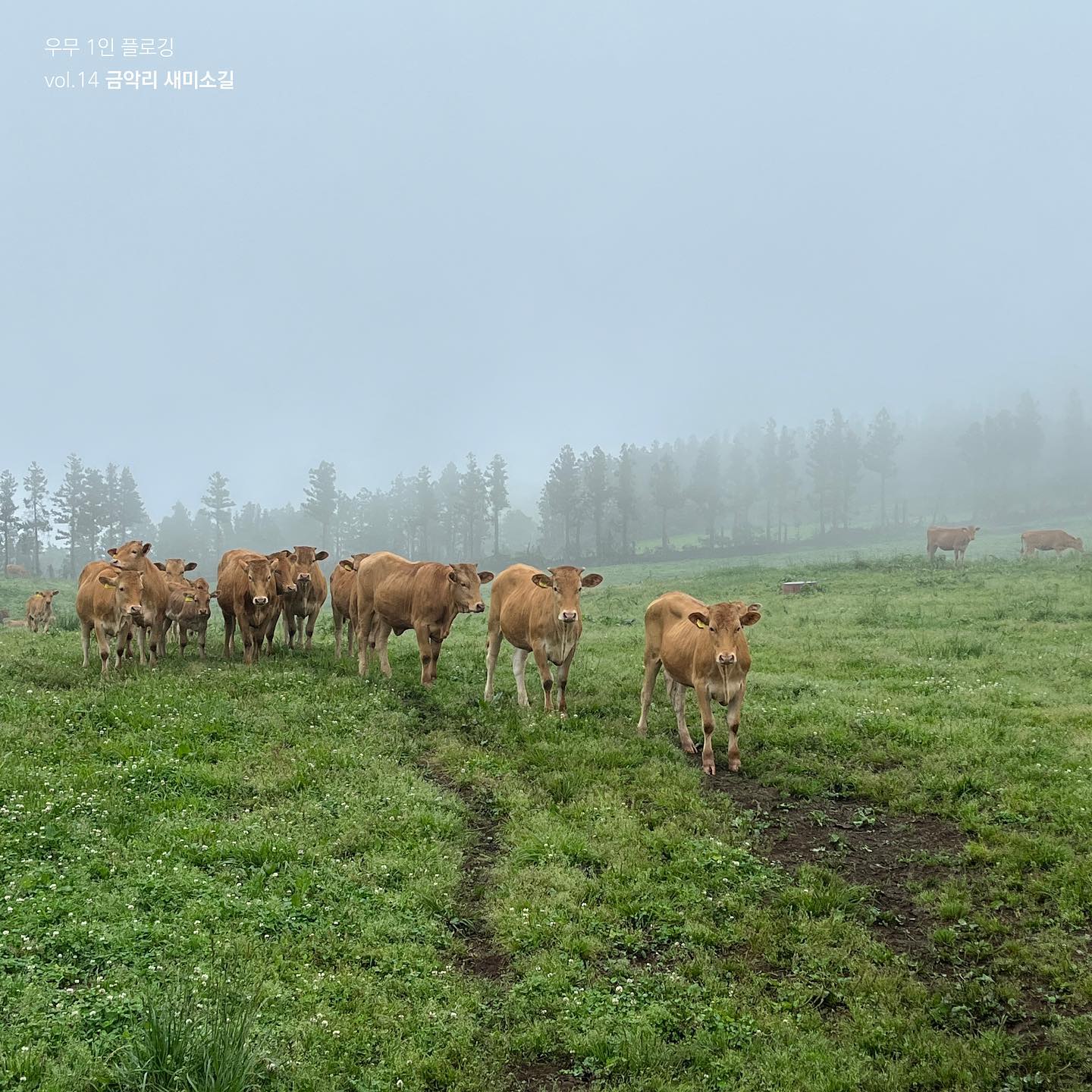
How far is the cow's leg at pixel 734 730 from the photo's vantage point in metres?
12.6

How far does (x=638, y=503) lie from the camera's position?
126500mm

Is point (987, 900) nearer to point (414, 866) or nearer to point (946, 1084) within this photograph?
point (946, 1084)

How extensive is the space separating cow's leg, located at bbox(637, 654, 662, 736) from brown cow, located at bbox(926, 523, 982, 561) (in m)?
40.5

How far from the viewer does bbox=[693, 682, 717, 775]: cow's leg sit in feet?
40.8

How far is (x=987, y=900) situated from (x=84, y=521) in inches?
4628

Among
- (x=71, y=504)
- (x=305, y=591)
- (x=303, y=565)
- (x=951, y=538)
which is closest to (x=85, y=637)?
(x=305, y=591)

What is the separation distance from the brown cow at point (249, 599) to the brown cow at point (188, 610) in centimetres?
73

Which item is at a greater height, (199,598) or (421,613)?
(199,598)

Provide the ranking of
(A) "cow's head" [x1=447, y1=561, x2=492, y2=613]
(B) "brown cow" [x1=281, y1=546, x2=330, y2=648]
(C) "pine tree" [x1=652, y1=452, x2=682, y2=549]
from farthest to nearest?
1. (C) "pine tree" [x1=652, y1=452, x2=682, y2=549]
2. (B) "brown cow" [x1=281, y1=546, x2=330, y2=648]
3. (A) "cow's head" [x1=447, y1=561, x2=492, y2=613]

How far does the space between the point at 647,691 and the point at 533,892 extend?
6.20 metres

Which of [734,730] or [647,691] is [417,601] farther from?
[734,730]

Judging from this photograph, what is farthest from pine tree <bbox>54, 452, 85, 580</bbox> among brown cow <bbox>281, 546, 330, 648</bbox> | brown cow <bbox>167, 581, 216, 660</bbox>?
brown cow <bbox>281, 546, 330, 648</bbox>

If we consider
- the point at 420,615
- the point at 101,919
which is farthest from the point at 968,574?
the point at 101,919

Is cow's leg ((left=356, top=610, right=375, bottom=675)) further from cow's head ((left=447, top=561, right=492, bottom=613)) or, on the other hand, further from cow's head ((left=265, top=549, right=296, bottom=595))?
cow's head ((left=447, top=561, right=492, bottom=613))
